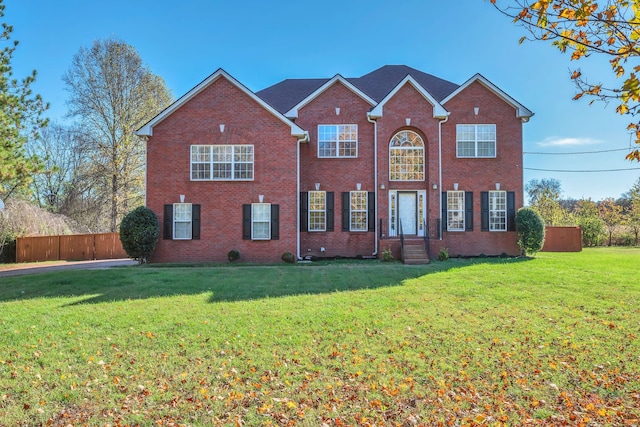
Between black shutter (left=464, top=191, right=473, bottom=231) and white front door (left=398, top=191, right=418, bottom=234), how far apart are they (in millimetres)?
2300

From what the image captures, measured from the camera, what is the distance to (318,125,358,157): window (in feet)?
62.2

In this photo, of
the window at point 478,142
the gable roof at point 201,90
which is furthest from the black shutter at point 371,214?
the window at point 478,142

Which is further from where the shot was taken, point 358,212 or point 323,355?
point 358,212

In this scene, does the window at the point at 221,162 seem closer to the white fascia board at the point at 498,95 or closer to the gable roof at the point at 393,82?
the gable roof at the point at 393,82

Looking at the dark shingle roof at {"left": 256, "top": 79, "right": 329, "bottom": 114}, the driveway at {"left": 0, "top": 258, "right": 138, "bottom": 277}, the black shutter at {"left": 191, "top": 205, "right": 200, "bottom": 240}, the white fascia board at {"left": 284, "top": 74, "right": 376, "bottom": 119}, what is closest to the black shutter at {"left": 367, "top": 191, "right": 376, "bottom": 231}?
the white fascia board at {"left": 284, "top": 74, "right": 376, "bottom": 119}

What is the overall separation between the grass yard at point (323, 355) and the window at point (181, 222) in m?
6.60

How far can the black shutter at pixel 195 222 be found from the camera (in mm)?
17328

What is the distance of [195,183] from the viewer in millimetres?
17391

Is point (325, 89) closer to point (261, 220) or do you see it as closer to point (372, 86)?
point (372, 86)

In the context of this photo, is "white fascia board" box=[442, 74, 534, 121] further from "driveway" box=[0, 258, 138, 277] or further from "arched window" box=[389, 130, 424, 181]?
"driveway" box=[0, 258, 138, 277]

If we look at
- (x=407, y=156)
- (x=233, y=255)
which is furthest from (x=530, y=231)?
(x=233, y=255)

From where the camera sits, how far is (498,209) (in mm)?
19047

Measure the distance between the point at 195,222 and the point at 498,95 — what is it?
49.7 feet

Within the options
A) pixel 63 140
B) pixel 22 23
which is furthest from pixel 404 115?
pixel 63 140
